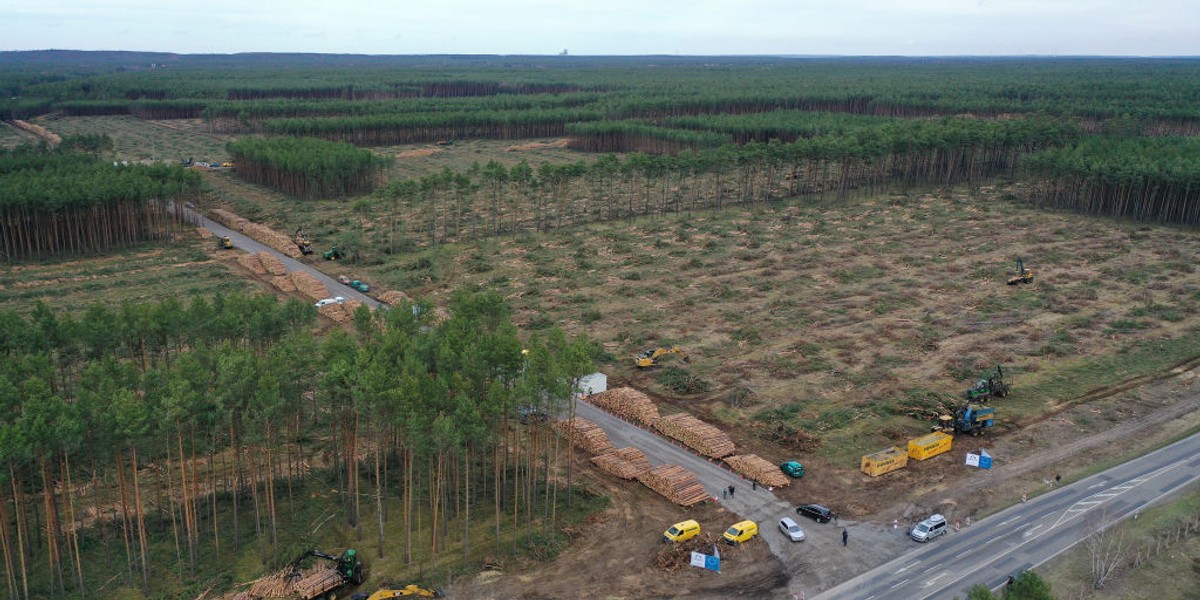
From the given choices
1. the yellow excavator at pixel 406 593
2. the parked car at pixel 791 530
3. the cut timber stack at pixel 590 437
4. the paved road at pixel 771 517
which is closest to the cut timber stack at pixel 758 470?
the paved road at pixel 771 517

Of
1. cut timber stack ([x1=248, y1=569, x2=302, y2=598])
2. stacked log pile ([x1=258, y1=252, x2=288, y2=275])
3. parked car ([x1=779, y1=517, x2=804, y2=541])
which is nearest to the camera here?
cut timber stack ([x1=248, y1=569, x2=302, y2=598])

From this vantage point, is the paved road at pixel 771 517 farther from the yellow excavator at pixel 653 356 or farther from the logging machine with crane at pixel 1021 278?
the logging machine with crane at pixel 1021 278

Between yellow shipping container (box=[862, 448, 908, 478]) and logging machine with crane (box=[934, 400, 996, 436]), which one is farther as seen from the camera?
logging machine with crane (box=[934, 400, 996, 436])

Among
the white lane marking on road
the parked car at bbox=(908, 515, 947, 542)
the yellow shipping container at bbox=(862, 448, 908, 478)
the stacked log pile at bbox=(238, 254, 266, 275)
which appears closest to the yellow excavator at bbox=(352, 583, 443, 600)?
the parked car at bbox=(908, 515, 947, 542)

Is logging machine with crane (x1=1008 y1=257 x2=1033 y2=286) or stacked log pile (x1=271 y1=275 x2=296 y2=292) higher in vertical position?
logging machine with crane (x1=1008 y1=257 x2=1033 y2=286)

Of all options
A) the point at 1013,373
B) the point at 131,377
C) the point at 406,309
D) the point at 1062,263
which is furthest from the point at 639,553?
the point at 1062,263

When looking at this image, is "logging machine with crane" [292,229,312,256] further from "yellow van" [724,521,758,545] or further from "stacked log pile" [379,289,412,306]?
"yellow van" [724,521,758,545]

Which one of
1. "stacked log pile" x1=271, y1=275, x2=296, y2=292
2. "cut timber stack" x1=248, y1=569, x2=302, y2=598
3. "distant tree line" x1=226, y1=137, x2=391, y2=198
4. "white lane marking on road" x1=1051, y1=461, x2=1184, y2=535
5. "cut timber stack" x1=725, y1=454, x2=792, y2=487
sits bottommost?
"cut timber stack" x1=248, y1=569, x2=302, y2=598

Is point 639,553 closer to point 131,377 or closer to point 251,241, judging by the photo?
point 131,377
